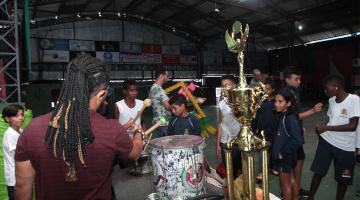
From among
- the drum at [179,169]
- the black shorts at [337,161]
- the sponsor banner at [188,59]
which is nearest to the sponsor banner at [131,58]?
the sponsor banner at [188,59]

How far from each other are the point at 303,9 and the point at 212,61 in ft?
27.9

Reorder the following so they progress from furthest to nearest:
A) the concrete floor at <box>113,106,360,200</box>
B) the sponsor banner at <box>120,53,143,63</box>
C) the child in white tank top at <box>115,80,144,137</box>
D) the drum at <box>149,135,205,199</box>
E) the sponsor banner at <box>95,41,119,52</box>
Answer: the sponsor banner at <box>120,53,143,63</box> → the sponsor banner at <box>95,41,119,52</box> → the child in white tank top at <box>115,80,144,137</box> → the concrete floor at <box>113,106,360,200</box> → the drum at <box>149,135,205,199</box>

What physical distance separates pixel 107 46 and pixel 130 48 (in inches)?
59.0

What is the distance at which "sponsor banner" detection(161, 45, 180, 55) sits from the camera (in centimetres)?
1938

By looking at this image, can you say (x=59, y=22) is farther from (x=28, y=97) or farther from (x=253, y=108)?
(x=253, y=108)

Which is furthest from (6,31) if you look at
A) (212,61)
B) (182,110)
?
(212,61)

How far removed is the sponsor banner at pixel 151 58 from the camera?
18.5 metres

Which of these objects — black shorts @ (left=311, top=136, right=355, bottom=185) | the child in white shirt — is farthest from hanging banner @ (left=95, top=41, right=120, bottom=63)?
black shorts @ (left=311, top=136, right=355, bottom=185)

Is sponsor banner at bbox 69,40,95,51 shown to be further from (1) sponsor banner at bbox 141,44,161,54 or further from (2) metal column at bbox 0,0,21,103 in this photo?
(2) metal column at bbox 0,0,21,103

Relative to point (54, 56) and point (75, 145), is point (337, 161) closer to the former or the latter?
point (75, 145)

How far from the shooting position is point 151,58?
18719 mm

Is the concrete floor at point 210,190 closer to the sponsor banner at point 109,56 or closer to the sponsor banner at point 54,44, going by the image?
the sponsor banner at point 109,56

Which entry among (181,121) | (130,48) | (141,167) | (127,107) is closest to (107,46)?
(130,48)

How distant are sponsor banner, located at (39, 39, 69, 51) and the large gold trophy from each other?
16.6 m
